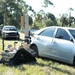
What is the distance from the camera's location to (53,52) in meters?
11.5

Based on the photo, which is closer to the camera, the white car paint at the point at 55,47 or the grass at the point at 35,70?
the grass at the point at 35,70

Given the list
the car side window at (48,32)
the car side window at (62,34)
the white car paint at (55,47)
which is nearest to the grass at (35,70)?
the white car paint at (55,47)

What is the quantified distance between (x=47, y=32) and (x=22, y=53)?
2.02m

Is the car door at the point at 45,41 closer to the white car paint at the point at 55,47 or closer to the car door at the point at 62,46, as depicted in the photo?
the white car paint at the point at 55,47

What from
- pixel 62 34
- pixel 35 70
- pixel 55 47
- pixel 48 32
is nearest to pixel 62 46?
pixel 55 47

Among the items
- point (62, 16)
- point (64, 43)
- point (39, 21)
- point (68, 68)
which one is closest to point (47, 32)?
point (64, 43)

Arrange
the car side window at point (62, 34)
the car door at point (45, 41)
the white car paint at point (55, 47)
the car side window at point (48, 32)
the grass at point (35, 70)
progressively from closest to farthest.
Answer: the grass at point (35, 70) → the white car paint at point (55, 47) → the car side window at point (62, 34) → the car door at point (45, 41) → the car side window at point (48, 32)

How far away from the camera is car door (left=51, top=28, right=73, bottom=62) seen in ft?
34.8

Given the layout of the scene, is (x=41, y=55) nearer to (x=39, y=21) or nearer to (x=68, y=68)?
(x=68, y=68)

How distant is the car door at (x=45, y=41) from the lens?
11.8 metres

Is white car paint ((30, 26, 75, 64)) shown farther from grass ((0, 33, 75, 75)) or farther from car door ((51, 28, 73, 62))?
grass ((0, 33, 75, 75))

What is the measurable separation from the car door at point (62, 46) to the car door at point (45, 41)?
1.03ft

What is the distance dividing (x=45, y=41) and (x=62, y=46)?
4.04ft

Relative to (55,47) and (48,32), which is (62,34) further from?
(48,32)
